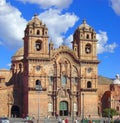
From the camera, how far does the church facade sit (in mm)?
87188

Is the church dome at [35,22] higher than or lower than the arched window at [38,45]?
higher

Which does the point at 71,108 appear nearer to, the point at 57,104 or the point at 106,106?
the point at 57,104

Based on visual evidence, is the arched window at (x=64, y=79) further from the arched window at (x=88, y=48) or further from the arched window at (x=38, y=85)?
the arched window at (x=88, y=48)

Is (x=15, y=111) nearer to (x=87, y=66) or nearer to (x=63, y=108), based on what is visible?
(x=63, y=108)

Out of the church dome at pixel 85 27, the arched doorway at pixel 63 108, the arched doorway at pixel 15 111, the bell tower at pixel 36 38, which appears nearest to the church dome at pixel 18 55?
the bell tower at pixel 36 38

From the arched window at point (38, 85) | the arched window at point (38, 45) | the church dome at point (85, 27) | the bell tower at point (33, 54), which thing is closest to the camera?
the arched window at point (38, 85)

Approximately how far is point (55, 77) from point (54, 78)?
0.88ft

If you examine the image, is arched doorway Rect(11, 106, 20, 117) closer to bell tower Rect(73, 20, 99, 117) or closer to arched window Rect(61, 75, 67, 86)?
arched window Rect(61, 75, 67, 86)

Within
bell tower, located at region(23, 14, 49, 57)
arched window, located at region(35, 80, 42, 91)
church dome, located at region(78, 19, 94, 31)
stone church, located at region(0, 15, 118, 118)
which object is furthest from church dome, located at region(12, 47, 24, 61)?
arched window, located at region(35, 80, 42, 91)

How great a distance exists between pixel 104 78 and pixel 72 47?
29.1 metres

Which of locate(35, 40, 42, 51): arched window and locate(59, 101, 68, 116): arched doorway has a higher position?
locate(35, 40, 42, 51): arched window

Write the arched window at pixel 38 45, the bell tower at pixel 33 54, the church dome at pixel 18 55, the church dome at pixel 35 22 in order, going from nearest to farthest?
1. the bell tower at pixel 33 54
2. the church dome at pixel 35 22
3. the arched window at pixel 38 45
4. the church dome at pixel 18 55

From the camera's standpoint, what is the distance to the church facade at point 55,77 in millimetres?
87188

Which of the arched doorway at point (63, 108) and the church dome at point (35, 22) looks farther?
the arched doorway at point (63, 108)
